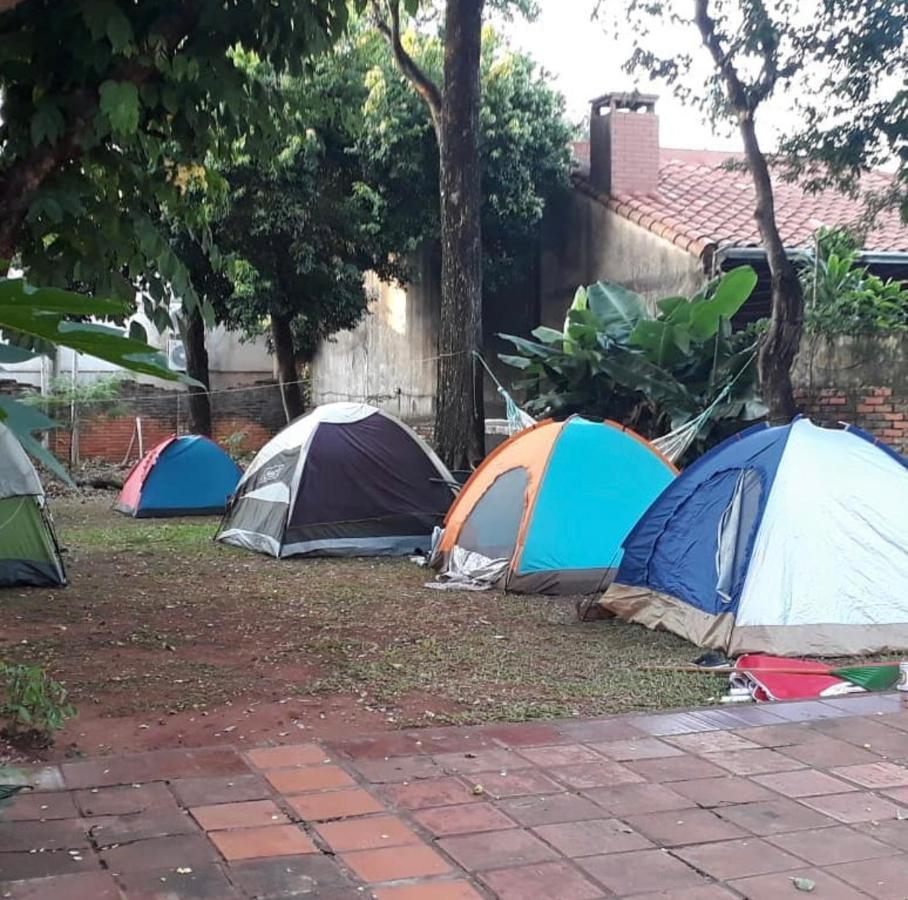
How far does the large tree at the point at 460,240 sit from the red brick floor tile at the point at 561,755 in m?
6.98

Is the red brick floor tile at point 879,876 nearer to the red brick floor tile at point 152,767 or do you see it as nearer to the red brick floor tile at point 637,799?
the red brick floor tile at point 637,799

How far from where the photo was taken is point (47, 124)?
4.70 meters

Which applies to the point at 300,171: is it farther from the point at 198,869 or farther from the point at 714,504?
the point at 198,869

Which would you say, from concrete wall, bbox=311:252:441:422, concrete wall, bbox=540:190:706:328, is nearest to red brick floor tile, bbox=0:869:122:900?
concrete wall, bbox=540:190:706:328

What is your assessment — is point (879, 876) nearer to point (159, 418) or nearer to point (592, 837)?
point (592, 837)

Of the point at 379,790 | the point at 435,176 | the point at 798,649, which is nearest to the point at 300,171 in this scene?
the point at 435,176

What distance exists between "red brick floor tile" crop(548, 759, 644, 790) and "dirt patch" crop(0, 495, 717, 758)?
0.73 metres

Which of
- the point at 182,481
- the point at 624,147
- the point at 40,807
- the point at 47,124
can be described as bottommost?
the point at 40,807

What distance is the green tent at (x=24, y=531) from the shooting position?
7.88 metres

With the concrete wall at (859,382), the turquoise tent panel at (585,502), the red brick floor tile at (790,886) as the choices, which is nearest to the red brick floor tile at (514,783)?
the red brick floor tile at (790,886)

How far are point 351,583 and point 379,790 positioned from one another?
4610 millimetres

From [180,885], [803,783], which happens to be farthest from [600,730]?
[180,885]

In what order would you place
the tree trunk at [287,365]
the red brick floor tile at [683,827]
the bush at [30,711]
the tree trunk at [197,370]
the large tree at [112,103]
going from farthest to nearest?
the tree trunk at [197,370] < the tree trunk at [287,365] < the large tree at [112,103] < the bush at [30,711] < the red brick floor tile at [683,827]

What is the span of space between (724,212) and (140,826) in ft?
39.8
